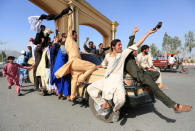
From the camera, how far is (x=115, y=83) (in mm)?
2180

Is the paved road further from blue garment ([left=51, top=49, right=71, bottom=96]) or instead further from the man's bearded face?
the man's bearded face

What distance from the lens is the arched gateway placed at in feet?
33.0

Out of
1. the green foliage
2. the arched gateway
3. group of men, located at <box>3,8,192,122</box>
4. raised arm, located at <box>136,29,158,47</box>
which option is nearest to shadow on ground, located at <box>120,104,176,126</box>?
group of men, located at <box>3,8,192,122</box>

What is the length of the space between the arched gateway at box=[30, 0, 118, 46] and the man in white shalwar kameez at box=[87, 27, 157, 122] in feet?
31.7

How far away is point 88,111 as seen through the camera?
114 inches

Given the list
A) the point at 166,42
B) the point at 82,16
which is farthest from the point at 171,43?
the point at 82,16

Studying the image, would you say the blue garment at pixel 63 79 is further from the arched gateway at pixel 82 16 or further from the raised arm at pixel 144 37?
the arched gateway at pixel 82 16

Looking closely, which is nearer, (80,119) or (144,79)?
(144,79)

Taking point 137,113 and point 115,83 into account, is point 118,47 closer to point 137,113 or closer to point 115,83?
point 115,83

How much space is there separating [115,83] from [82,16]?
12.6 m

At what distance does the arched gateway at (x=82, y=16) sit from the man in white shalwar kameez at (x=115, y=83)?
381 inches

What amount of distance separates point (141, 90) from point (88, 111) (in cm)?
133

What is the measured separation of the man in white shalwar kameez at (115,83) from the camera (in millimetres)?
2127

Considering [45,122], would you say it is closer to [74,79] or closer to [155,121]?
[74,79]
